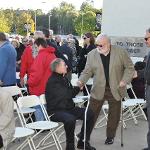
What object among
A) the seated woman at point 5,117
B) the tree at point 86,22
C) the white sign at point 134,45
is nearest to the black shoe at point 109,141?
the seated woman at point 5,117

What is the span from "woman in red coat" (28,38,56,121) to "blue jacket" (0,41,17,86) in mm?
574

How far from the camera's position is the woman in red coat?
666 cm

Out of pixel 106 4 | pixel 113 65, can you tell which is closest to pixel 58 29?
pixel 106 4

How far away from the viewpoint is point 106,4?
10438mm

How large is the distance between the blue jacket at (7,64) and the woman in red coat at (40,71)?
57 cm

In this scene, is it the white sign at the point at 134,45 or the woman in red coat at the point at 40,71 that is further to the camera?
the white sign at the point at 134,45

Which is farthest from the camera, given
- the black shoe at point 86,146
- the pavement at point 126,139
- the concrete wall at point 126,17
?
the concrete wall at point 126,17

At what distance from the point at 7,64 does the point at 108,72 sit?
1.97m

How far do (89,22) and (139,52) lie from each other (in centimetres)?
5120

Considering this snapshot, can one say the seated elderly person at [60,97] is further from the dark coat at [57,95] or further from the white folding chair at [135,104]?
the white folding chair at [135,104]

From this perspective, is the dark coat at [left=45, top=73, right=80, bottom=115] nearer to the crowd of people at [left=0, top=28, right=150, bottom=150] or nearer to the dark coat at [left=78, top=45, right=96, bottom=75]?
the crowd of people at [left=0, top=28, right=150, bottom=150]

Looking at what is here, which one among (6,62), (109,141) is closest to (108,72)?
(109,141)

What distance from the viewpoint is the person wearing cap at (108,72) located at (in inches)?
236

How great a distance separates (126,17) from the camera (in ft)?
33.2
